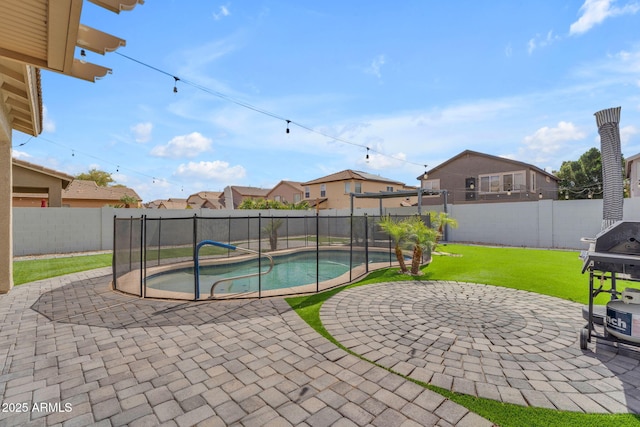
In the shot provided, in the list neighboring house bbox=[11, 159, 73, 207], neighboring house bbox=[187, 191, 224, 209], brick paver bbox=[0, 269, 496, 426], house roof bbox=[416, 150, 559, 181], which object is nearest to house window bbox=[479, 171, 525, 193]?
house roof bbox=[416, 150, 559, 181]

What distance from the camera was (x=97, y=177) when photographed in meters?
42.8

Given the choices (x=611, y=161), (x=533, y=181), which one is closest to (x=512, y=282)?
(x=611, y=161)

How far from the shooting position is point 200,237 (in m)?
12.8

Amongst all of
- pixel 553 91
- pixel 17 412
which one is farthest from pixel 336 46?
pixel 17 412

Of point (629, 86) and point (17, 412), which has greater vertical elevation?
point (629, 86)

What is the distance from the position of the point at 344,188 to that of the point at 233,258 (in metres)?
17.0

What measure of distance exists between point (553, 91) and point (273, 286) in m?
10.5

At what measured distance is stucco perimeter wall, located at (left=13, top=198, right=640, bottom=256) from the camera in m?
12.5

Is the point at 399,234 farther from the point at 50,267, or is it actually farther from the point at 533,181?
the point at 533,181

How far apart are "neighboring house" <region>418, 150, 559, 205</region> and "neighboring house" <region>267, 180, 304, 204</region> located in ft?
47.1

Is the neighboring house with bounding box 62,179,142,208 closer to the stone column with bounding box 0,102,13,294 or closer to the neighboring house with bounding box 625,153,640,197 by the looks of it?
the stone column with bounding box 0,102,13,294

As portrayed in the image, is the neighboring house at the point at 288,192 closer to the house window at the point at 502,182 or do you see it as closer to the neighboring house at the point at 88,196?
the neighboring house at the point at 88,196

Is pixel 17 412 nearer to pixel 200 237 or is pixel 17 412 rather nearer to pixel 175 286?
pixel 175 286

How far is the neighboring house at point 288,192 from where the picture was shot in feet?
113
